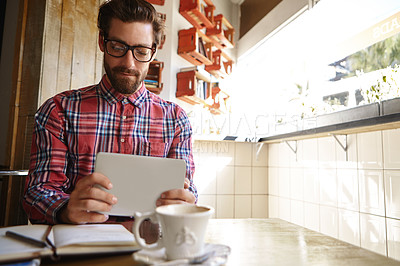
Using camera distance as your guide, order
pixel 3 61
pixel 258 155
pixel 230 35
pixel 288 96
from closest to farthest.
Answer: pixel 3 61, pixel 288 96, pixel 258 155, pixel 230 35

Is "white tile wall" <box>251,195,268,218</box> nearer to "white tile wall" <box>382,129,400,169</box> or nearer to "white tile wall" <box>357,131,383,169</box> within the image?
"white tile wall" <box>357,131,383,169</box>

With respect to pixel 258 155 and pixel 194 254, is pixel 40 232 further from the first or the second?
pixel 258 155

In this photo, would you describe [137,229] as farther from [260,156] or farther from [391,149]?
[260,156]

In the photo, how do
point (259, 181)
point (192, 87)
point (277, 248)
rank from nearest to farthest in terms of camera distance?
point (277, 248), point (192, 87), point (259, 181)

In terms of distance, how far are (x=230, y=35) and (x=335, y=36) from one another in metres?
1.60

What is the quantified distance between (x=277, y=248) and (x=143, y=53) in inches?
30.3

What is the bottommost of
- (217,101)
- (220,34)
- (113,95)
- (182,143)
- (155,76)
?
(182,143)

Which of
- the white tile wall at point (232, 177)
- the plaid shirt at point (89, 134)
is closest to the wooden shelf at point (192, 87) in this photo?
the white tile wall at point (232, 177)

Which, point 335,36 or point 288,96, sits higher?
point 335,36

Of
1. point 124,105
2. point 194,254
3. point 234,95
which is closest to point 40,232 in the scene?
point 194,254

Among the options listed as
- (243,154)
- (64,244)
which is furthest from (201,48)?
(64,244)

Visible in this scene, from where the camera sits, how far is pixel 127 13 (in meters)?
1.04

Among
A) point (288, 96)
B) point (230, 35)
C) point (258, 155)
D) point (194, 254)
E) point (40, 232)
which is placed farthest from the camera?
point (230, 35)

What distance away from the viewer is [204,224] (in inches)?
18.0
